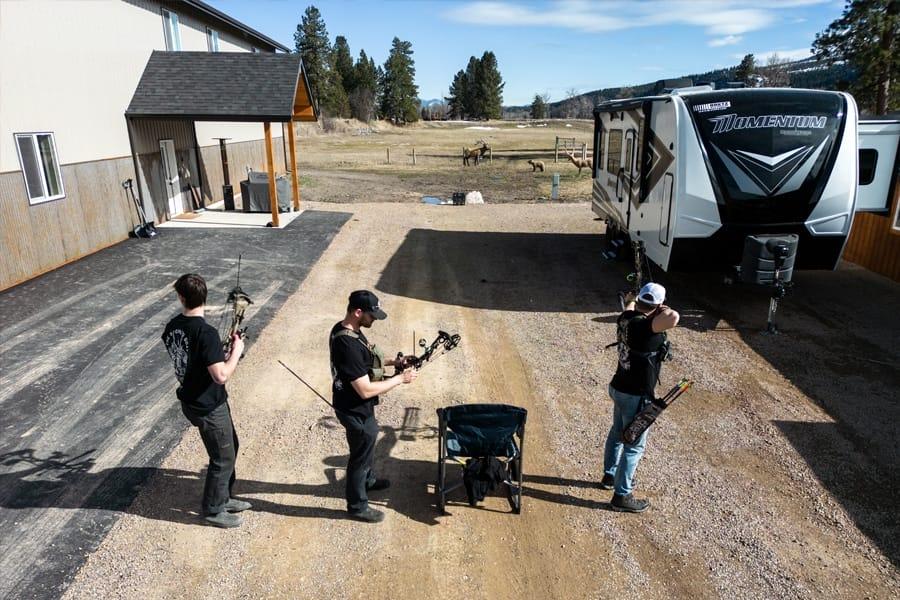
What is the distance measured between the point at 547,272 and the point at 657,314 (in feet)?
27.0

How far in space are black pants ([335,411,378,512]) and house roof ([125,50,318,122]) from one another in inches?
504

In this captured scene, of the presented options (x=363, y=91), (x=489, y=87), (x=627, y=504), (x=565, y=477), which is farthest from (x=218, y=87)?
(x=489, y=87)

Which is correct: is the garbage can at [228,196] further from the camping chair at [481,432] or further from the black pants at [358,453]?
the camping chair at [481,432]

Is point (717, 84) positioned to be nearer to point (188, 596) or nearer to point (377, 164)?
point (188, 596)

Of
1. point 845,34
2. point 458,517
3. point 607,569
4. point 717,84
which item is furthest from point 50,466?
point 845,34

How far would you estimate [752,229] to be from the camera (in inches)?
346

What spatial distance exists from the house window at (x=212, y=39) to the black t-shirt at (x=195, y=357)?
20469 millimetres

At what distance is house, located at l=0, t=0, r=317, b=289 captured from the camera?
11.3 m

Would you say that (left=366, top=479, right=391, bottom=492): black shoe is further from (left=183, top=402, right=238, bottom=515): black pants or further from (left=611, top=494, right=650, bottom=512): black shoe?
(left=611, top=494, right=650, bottom=512): black shoe

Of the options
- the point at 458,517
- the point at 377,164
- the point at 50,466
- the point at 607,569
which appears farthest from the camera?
the point at 377,164

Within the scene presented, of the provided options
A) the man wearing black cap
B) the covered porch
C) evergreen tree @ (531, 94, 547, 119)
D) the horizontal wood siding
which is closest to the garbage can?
the covered porch

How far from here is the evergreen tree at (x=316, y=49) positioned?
7681 cm

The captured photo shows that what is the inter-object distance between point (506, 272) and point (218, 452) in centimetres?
903

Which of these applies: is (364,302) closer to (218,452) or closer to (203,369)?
(203,369)
